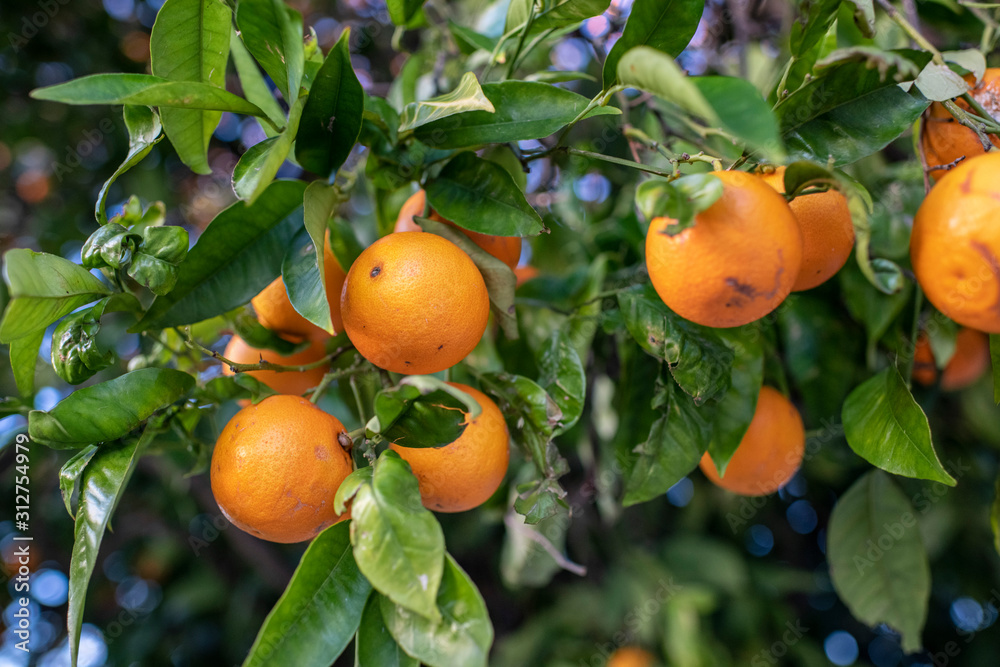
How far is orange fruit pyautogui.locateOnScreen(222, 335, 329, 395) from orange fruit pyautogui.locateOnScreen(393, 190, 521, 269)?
21 cm

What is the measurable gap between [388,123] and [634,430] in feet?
1.80

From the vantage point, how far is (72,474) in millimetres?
684

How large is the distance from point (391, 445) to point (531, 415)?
17cm

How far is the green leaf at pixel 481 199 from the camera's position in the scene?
754mm

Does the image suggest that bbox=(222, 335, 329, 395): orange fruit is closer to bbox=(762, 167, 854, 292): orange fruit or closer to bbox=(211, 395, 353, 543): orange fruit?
bbox=(211, 395, 353, 543): orange fruit

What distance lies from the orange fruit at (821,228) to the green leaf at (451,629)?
49 centimetres

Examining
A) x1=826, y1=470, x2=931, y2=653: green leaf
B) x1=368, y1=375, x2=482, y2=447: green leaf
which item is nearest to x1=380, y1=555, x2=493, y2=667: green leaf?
x1=368, y1=375, x2=482, y2=447: green leaf

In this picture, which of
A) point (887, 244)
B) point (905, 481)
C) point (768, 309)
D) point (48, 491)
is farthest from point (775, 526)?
point (48, 491)

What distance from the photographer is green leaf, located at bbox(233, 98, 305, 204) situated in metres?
0.62

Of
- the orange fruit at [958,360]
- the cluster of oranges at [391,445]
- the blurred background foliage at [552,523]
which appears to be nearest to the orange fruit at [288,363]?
the cluster of oranges at [391,445]

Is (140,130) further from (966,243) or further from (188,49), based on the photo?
(966,243)

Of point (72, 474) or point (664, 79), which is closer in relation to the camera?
point (664, 79)

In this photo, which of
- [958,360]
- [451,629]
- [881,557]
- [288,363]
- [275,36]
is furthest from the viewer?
[958,360]

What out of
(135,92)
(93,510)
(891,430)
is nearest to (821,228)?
(891,430)
